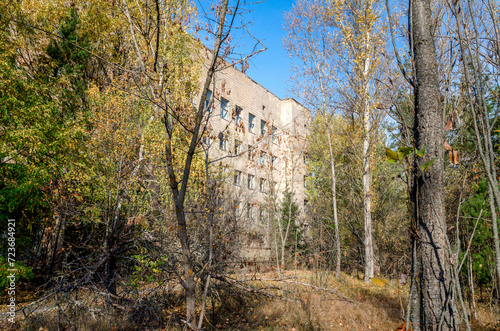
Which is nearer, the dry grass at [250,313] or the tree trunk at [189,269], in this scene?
→ the tree trunk at [189,269]

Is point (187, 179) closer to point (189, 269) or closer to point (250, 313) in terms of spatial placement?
point (189, 269)

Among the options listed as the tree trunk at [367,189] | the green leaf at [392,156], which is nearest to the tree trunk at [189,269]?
the green leaf at [392,156]

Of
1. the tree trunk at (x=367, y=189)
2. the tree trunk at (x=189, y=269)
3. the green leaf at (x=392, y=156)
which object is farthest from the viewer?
the tree trunk at (x=367, y=189)

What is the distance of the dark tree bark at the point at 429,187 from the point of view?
2.38 m

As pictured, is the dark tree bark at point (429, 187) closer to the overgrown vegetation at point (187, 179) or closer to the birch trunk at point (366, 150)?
the overgrown vegetation at point (187, 179)

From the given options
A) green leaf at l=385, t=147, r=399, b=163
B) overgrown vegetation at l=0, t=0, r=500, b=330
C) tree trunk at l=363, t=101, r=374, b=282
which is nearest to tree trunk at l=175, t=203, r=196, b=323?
overgrown vegetation at l=0, t=0, r=500, b=330

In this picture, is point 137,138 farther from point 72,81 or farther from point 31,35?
point 31,35

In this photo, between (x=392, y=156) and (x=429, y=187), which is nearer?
(x=392, y=156)

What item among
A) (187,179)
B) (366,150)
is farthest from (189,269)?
(366,150)

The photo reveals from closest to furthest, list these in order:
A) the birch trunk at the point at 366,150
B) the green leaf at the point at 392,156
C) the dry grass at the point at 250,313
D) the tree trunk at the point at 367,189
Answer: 1. the green leaf at the point at 392,156
2. the dry grass at the point at 250,313
3. the tree trunk at the point at 367,189
4. the birch trunk at the point at 366,150

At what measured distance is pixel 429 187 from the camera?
7.95 ft

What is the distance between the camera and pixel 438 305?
7.77 feet

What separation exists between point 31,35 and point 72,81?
8.32 feet

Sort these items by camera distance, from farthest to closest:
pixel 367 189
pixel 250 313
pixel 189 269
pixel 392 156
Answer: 1. pixel 367 189
2. pixel 250 313
3. pixel 189 269
4. pixel 392 156
